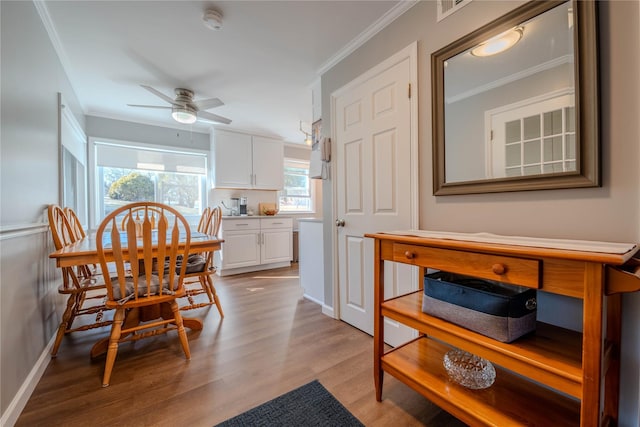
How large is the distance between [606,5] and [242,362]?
2479mm

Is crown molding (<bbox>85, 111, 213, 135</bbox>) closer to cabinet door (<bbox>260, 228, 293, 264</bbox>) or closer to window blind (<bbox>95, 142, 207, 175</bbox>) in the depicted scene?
window blind (<bbox>95, 142, 207, 175</bbox>)

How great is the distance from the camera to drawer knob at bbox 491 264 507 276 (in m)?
0.93

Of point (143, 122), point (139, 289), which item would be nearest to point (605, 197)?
point (139, 289)

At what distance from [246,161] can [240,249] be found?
1.48 metres

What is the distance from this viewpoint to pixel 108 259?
1.61 metres

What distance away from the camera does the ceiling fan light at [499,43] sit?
1260 millimetres

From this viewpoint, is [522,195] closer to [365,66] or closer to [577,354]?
[577,354]

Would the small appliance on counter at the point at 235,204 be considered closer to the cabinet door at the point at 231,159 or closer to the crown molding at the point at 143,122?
the cabinet door at the point at 231,159

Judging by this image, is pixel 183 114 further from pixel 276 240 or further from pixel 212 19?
pixel 276 240

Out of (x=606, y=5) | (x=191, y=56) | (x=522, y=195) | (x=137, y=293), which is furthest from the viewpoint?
(x=191, y=56)

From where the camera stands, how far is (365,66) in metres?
2.10

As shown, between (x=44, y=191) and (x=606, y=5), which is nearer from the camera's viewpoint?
(x=606, y=5)

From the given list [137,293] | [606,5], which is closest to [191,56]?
[137,293]

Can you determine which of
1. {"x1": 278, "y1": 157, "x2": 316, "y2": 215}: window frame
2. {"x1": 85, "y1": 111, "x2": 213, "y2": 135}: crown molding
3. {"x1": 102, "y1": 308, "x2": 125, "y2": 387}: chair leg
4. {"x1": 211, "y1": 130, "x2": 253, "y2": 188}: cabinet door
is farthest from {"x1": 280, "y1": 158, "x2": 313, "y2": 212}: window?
{"x1": 102, "y1": 308, "x2": 125, "y2": 387}: chair leg
